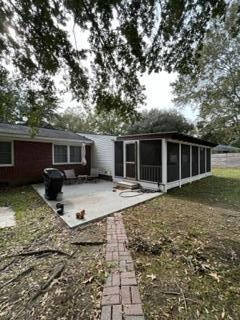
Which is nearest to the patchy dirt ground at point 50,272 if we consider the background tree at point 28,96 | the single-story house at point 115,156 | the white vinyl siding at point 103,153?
the background tree at point 28,96

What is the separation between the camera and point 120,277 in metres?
2.97

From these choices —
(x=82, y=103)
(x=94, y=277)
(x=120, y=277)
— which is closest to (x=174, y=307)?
(x=120, y=277)

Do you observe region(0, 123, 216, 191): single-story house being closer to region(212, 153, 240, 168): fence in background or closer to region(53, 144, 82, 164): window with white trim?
region(53, 144, 82, 164): window with white trim

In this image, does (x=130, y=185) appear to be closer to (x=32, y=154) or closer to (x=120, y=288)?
(x=32, y=154)

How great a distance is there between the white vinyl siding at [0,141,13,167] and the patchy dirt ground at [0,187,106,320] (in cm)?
611

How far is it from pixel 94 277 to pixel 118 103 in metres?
3.79

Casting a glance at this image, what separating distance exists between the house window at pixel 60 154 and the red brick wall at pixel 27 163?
44cm

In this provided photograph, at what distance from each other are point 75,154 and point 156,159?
19.6ft

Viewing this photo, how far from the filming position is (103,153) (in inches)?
542

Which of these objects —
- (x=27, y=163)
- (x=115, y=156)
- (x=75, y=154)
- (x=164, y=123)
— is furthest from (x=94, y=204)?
(x=164, y=123)

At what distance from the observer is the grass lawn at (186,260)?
2504mm

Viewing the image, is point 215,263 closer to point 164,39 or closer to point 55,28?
point 164,39

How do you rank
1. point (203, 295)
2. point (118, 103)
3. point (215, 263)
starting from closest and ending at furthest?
point (203, 295) < point (215, 263) < point (118, 103)

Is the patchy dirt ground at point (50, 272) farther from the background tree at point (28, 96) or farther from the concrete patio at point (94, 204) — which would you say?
the background tree at point (28, 96)
